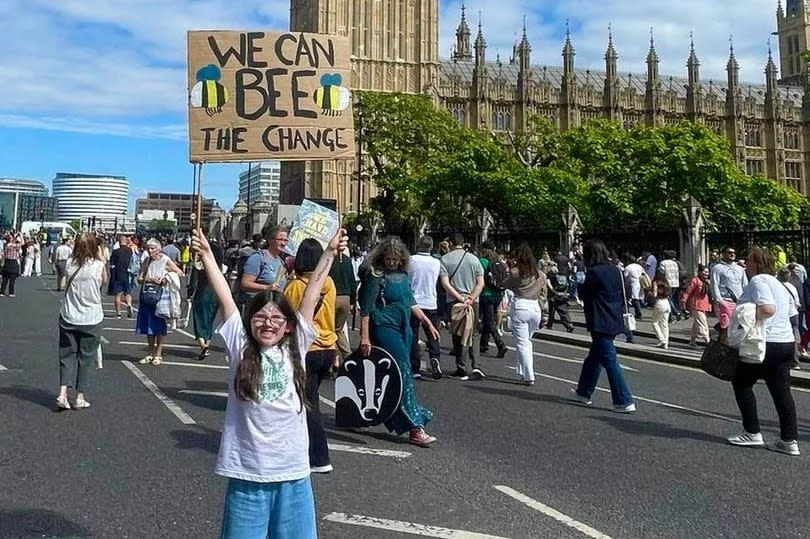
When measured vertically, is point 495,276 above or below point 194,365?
above

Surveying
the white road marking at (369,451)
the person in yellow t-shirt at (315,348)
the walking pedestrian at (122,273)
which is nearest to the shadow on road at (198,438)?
the white road marking at (369,451)

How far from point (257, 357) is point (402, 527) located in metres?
1.80

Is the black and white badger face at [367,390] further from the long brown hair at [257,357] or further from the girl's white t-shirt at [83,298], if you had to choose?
the long brown hair at [257,357]

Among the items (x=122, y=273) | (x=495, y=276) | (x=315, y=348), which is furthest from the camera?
(x=122, y=273)

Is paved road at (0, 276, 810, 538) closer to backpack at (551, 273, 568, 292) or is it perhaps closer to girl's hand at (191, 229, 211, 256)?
girl's hand at (191, 229, 211, 256)

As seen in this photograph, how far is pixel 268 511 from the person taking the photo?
115 inches

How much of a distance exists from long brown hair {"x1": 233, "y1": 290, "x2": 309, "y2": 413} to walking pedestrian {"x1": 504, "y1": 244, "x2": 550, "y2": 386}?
617 cm

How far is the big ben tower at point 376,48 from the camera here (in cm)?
6119

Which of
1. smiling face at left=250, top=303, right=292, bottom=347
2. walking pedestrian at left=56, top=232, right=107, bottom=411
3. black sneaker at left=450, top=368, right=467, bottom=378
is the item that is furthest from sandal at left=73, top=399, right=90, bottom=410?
smiling face at left=250, top=303, right=292, bottom=347

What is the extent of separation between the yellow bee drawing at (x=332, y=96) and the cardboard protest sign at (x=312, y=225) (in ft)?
2.81

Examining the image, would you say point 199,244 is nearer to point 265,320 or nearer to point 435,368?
point 265,320

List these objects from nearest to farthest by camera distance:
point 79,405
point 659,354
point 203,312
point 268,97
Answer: point 268,97, point 79,405, point 203,312, point 659,354

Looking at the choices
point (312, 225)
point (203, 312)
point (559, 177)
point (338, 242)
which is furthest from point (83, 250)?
point (559, 177)

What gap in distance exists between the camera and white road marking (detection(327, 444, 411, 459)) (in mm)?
5848
